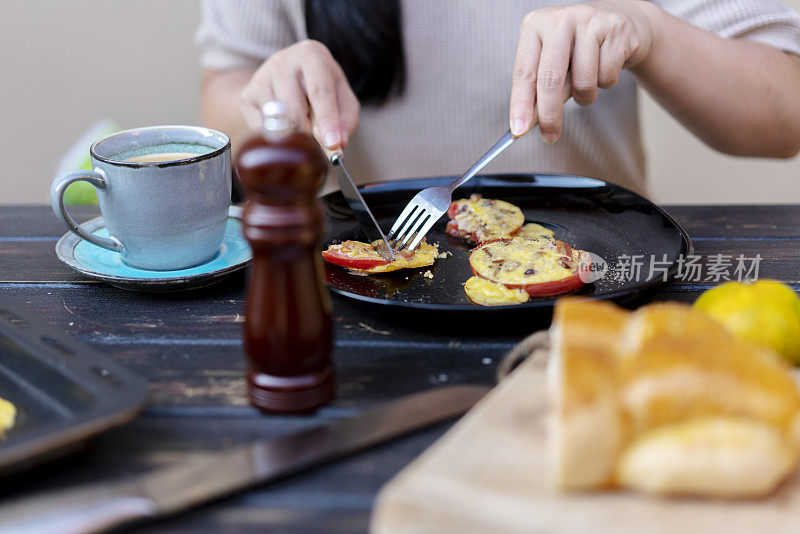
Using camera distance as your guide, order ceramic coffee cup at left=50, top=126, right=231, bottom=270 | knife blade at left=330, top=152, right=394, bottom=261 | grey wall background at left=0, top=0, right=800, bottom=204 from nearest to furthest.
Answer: ceramic coffee cup at left=50, top=126, right=231, bottom=270, knife blade at left=330, top=152, right=394, bottom=261, grey wall background at left=0, top=0, right=800, bottom=204

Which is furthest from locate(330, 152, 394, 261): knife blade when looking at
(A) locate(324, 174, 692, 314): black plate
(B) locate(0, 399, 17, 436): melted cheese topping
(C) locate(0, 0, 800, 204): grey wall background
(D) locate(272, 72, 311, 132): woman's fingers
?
(C) locate(0, 0, 800, 204): grey wall background

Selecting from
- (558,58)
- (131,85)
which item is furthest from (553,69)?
(131,85)

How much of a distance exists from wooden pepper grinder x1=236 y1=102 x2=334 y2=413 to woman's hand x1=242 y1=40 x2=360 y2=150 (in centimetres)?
60

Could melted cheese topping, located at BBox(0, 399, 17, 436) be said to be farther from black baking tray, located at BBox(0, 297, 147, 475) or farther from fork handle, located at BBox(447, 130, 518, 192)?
fork handle, located at BBox(447, 130, 518, 192)

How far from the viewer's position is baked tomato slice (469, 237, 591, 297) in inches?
42.7

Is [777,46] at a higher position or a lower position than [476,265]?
higher

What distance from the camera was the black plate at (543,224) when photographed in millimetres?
1073

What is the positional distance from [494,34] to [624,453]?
4.69ft

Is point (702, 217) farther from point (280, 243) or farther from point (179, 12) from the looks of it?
point (179, 12)

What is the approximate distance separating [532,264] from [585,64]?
0.37 metres

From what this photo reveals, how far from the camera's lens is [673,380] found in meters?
0.63

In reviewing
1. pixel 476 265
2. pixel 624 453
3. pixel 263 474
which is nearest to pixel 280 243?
pixel 263 474

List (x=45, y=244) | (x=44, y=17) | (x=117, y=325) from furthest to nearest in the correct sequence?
(x=44, y=17)
(x=45, y=244)
(x=117, y=325)

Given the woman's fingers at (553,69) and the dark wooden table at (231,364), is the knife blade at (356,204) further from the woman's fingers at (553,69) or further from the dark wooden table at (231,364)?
the woman's fingers at (553,69)
